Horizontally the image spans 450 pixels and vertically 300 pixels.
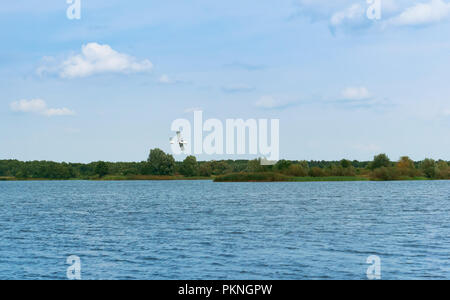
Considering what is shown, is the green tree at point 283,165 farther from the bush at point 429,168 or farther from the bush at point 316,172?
the bush at point 429,168

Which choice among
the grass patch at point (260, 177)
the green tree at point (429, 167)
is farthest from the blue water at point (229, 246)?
the green tree at point (429, 167)

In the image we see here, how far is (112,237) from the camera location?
137ft

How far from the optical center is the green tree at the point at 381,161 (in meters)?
194

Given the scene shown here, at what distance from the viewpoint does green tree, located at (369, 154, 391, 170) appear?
19450cm

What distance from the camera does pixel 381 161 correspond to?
195 meters

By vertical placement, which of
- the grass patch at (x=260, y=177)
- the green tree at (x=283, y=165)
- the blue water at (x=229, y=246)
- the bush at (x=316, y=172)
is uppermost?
the green tree at (x=283, y=165)

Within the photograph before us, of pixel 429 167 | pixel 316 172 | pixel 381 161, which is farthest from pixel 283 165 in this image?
pixel 429 167

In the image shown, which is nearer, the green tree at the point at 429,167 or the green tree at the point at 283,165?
the green tree at the point at 283,165

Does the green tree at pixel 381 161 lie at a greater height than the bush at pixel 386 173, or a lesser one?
greater
